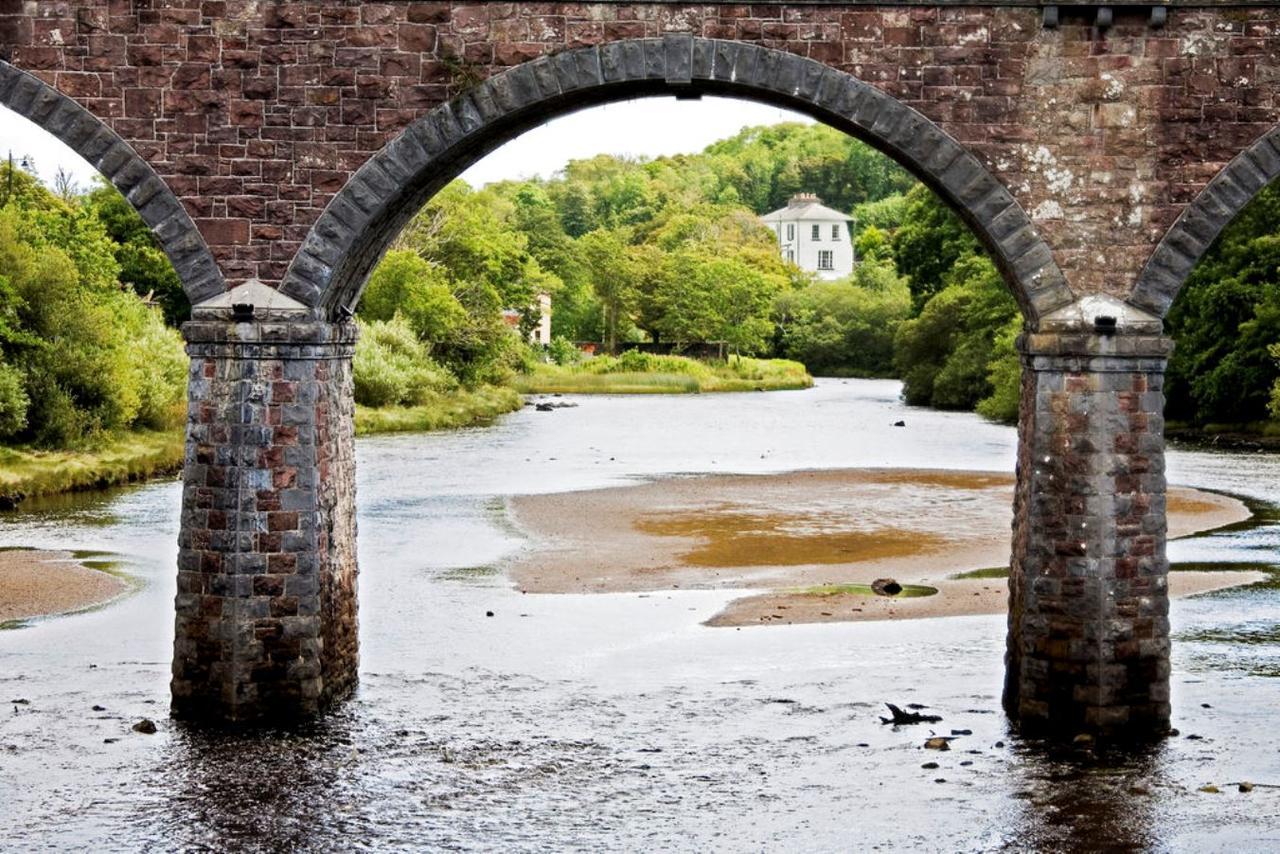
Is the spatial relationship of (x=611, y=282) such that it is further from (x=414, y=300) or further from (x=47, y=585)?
(x=47, y=585)

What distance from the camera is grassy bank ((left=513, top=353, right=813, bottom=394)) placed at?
2835 inches

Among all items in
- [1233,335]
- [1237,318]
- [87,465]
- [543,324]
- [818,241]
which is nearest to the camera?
[87,465]

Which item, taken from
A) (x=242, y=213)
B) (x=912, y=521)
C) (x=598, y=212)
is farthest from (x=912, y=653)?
(x=598, y=212)

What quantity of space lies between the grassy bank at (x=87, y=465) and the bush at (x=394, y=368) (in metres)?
12.5

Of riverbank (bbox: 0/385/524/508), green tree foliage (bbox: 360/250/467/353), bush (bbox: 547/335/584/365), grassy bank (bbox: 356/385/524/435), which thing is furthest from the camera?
bush (bbox: 547/335/584/365)

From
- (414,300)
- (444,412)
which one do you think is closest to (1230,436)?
(444,412)

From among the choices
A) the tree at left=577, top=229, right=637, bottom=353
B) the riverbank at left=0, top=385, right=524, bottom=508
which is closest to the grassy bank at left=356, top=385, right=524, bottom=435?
the riverbank at left=0, top=385, right=524, bottom=508

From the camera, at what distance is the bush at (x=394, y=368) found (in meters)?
47.8

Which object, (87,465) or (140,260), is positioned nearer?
(87,465)

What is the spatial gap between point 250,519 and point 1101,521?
20.3 feet

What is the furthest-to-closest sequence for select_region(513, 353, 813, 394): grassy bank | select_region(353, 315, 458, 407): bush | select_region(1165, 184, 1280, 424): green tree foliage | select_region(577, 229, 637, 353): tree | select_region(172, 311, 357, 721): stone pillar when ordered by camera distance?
select_region(577, 229, 637, 353): tree
select_region(513, 353, 813, 394): grassy bank
select_region(353, 315, 458, 407): bush
select_region(1165, 184, 1280, 424): green tree foliage
select_region(172, 311, 357, 721): stone pillar

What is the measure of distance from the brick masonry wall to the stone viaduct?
16 millimetres

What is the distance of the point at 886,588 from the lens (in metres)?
20.1

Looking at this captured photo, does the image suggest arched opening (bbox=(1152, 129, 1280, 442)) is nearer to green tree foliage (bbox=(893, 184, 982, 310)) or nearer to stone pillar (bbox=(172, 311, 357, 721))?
green tree foliage (bbox=(893, 184, 982, 310))
